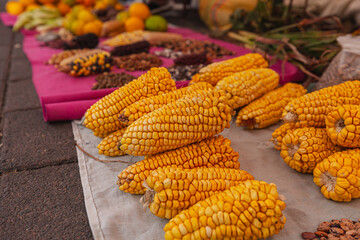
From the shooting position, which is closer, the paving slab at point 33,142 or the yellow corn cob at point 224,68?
the paving slab at point 33,142

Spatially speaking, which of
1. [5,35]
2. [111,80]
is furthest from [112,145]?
[5,35]

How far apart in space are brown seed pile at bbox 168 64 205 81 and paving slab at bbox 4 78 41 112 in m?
1.17

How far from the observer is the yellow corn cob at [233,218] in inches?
41.2

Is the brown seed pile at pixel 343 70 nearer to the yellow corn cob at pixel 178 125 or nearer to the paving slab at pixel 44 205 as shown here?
the yellow corn cob at pixel 178 125

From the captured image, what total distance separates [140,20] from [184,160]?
315 centimetres

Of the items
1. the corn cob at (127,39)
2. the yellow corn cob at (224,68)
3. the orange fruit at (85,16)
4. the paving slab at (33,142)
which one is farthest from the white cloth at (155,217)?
the orange fruit at (85,16)

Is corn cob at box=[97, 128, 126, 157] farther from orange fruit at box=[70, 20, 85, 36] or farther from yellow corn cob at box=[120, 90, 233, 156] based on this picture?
orange fruit at box=[70, 20, 85, 36]

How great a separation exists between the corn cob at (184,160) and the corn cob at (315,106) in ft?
1.36

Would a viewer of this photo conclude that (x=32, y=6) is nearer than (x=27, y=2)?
Yes

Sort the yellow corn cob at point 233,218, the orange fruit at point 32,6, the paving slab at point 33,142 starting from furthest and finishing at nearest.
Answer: the orange fruit at point 32,6 → the paving slab at point 33,142 → the yellow corn cob at point 233,218

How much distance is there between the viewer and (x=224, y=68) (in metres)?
2.11

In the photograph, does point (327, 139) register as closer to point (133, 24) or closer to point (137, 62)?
point (137, 62)

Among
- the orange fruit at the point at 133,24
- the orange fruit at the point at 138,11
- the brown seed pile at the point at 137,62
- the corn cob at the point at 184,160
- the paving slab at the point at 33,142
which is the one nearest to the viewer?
the corn cob at the point at 184,160

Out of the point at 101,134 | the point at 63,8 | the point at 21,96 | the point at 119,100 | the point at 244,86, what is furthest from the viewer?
the point at 63,8
